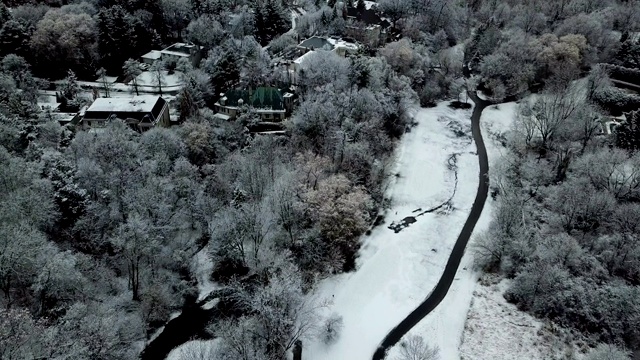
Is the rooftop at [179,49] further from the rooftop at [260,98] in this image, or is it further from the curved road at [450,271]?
the curved road at [450,271]

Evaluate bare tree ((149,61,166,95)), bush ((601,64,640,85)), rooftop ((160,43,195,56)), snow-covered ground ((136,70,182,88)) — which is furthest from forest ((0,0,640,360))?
rooftop ((160,43,195,56))

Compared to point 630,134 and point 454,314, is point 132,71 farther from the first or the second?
point 630,134

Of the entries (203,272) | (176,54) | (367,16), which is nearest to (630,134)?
(203,272)

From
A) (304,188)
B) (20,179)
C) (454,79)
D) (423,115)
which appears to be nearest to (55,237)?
(20,179)

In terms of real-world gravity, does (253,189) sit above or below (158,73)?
below

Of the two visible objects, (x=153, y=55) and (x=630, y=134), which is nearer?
(x=630, y=134)

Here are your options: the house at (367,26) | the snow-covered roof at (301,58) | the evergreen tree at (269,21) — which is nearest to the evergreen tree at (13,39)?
the evergreen tree at (269,21)

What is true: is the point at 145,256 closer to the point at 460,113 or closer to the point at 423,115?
the point at 423,115
